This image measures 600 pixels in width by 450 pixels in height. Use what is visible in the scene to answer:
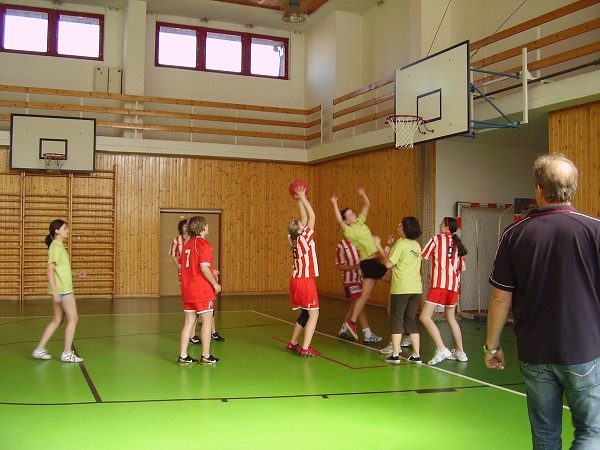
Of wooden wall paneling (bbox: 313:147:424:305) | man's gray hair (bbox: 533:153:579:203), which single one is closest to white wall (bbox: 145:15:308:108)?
wooden wall paneling (bbox: 313:147:424:305)

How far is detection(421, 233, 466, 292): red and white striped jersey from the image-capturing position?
294 inches

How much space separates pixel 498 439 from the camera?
15.1 feet

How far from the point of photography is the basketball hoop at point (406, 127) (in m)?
10.1

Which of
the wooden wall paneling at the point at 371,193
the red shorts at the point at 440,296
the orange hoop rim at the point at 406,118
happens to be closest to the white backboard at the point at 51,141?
the wooden wall paneling at the point at 371,193

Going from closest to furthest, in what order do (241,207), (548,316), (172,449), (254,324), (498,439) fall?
(548,316)
(172,449)
(498,439)
(254,324)
(241,207)

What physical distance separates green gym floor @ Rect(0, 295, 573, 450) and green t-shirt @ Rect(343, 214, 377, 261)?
4.45ft

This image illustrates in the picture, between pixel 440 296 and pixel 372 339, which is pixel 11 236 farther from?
pixel 440 296

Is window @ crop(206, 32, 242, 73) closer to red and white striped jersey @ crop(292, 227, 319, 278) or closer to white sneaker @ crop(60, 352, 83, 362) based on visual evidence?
red and white striped jersey @ crop(292, 227, 319, 278)

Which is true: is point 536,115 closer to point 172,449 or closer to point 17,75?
point 172,449

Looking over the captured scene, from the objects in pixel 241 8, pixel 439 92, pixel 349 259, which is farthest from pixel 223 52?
pixel 349 259

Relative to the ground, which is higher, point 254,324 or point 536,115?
point 536,115

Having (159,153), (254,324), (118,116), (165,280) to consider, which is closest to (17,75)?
(118,116)

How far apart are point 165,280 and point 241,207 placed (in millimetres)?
2773

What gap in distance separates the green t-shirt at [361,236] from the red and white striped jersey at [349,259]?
337 millimetres
